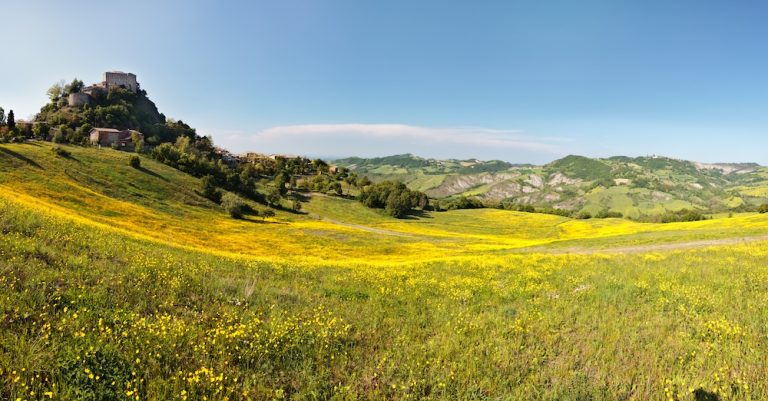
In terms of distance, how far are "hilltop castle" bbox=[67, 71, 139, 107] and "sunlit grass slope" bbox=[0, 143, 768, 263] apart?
77.0 meters

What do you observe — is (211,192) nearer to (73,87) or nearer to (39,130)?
(39,130)

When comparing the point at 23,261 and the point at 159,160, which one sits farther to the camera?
the point at 159,160

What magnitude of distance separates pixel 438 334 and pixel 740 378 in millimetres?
6005

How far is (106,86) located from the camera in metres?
156

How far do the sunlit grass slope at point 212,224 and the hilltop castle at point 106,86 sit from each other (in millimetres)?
77001

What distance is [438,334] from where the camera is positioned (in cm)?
920

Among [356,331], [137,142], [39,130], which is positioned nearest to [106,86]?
[137,142]

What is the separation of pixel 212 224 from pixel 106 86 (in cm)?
14618

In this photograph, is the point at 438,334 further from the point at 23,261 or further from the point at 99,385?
the point at 23,261

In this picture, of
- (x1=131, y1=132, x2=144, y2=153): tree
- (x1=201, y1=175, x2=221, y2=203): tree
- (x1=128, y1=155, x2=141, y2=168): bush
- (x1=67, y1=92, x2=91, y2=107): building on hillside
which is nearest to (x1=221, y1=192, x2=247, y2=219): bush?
(x1=201, y1=175, x2=221, y2=203): tree

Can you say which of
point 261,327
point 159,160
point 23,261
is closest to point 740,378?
point 261,327

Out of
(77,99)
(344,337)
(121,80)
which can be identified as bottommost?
(344,337)

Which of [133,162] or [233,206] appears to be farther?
[133,162]

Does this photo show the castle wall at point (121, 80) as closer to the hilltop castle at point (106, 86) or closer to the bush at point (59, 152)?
the hilltop castle at point (106, 86)
